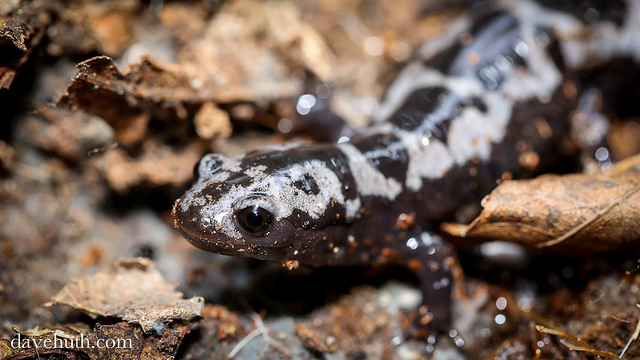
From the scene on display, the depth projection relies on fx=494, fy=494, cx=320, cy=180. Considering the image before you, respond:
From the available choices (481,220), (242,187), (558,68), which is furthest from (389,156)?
(558,68)

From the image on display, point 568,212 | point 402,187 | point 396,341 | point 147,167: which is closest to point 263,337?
point 396,341

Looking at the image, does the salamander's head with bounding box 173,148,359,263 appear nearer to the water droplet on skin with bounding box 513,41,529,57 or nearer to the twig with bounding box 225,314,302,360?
the twig with bounding box 225,314,302,360

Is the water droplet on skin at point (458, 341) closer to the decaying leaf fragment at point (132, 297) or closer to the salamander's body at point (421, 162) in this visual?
the salamander's body at point (421, 162)

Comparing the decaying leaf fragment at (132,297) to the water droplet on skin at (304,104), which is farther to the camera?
the water droplet on skin at (304,104)

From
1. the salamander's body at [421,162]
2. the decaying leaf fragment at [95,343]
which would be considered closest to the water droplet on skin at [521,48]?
the salamander's body at [421,162]

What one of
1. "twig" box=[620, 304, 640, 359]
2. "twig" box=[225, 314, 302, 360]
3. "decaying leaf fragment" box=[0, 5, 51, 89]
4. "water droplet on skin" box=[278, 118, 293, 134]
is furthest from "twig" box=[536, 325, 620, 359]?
"decaying leaf fragment" box=[0, 5, 51, 89]

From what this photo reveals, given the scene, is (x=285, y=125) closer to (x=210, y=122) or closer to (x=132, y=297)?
(x=210, y=122)

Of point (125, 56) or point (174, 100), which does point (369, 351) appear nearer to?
point (174, 100)
